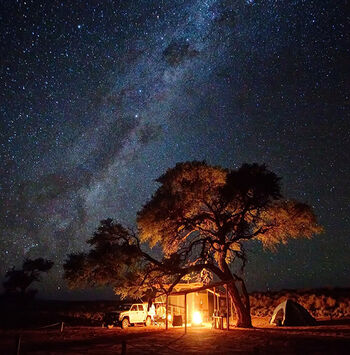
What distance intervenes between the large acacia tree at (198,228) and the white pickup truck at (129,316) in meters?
2.47

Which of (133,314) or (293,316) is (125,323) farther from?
(293,316)

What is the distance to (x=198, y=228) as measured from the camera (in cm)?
2658

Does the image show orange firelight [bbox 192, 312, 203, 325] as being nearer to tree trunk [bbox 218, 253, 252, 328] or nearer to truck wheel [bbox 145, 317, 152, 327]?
truck wheel [bbox 145, 317, 152, 327]

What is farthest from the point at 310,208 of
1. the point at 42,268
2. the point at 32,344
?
the point at 42,268

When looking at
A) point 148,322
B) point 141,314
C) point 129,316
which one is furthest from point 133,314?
point 148,322

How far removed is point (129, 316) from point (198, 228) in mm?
8786

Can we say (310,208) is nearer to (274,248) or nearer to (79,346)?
(274,248)

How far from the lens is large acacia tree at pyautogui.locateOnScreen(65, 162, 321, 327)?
25781 millimetres

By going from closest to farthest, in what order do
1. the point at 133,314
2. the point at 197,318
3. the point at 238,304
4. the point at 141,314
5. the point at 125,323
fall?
the point at 238,304
the point at 125,323
the point at 133,314
the point at 141,314
the point at 197,318

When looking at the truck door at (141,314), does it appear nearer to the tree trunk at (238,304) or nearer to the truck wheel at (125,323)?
the truck wheel at (125,323)

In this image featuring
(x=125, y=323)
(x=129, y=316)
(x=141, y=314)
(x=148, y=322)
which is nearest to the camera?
(x=125, y=323)

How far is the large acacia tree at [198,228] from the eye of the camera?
84.6ft

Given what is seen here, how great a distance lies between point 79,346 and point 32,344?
2.56 m

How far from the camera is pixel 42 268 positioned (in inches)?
2466
